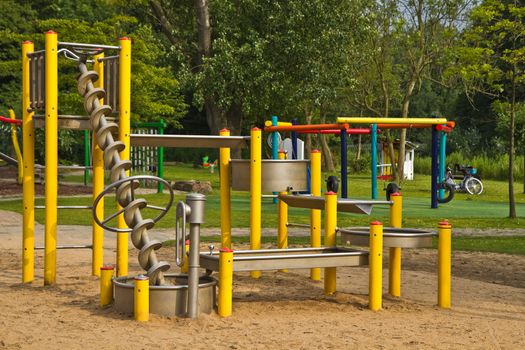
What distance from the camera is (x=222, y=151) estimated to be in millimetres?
9391

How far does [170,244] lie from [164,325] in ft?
19.0

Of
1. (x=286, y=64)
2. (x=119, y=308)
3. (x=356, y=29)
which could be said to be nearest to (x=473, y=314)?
(x=119, y=308)

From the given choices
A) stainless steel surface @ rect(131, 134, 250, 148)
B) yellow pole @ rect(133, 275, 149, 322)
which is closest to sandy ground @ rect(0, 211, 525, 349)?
yellow pole @ rect(133, 275, 149, 322)

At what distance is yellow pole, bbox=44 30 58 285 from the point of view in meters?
8.65

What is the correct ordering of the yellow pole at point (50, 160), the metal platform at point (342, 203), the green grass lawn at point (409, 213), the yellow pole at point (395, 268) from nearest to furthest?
the metal platform at point (342, 203) → the yellow pole at point (395, 268) → the yellow pole at point (50, 160) → the green grass lawn at point (409, 213)

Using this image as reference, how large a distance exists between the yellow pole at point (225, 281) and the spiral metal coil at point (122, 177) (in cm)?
47

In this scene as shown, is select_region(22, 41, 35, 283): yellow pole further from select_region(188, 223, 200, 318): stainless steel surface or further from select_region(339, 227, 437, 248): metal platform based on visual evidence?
select_region(339, 227, 437, 248): metal platform

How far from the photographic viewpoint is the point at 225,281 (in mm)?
7262

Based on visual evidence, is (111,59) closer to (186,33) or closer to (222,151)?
(222,151)

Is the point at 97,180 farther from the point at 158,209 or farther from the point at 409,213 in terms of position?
the point at 409,213

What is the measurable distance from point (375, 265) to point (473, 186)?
64.7ft

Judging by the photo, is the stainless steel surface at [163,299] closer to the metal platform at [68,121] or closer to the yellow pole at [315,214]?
the metal platform at [68,121]

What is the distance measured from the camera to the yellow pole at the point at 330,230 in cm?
829

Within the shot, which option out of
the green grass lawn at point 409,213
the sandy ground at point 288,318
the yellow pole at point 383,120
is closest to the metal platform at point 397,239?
the sandy ground at point 288,318
